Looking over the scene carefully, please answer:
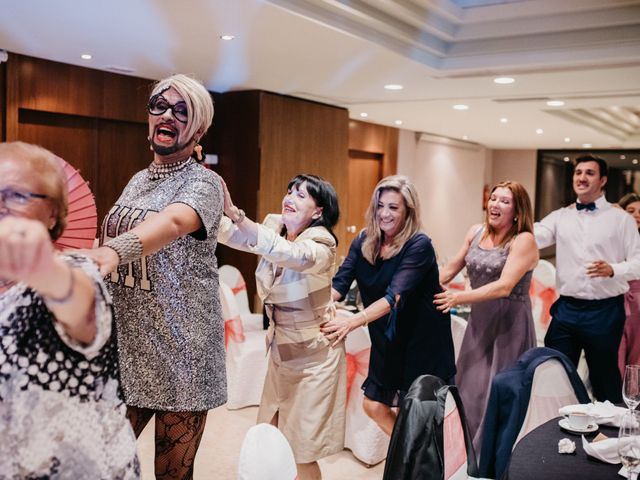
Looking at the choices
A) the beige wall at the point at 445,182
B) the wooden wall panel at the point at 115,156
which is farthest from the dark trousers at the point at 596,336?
the beige wall at the point at 445,182

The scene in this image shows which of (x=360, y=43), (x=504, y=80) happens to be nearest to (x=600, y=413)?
(x=360, y=43)

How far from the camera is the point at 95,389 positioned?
39.0 inches

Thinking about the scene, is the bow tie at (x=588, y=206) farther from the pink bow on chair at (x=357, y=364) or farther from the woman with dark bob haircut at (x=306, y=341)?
the woman with dark bob haircut at (x=306, y=341)

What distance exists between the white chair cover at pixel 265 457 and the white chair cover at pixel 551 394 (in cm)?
127

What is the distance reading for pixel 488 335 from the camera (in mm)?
3404

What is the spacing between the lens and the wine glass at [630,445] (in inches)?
62.1

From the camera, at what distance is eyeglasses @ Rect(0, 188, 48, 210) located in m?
0.94

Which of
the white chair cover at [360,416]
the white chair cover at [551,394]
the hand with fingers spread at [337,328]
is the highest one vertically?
the hand with fingers spread at [337,328]

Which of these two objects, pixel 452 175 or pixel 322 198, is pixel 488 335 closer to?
pixel 322 198

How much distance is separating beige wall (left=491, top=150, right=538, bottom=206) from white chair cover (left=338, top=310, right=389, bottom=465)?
9683 mm

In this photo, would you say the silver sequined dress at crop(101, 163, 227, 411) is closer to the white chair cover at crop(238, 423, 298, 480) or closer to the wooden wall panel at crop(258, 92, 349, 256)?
the white chair cover at crop(238, 423, 298, 480)

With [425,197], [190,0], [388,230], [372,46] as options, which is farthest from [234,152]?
[425,197]

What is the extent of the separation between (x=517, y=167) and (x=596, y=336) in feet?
31.3

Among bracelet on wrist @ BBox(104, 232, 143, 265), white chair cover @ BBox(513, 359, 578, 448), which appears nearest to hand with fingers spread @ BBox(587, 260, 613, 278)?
white chair cover @ BBox(513, 359, 578, 448)
